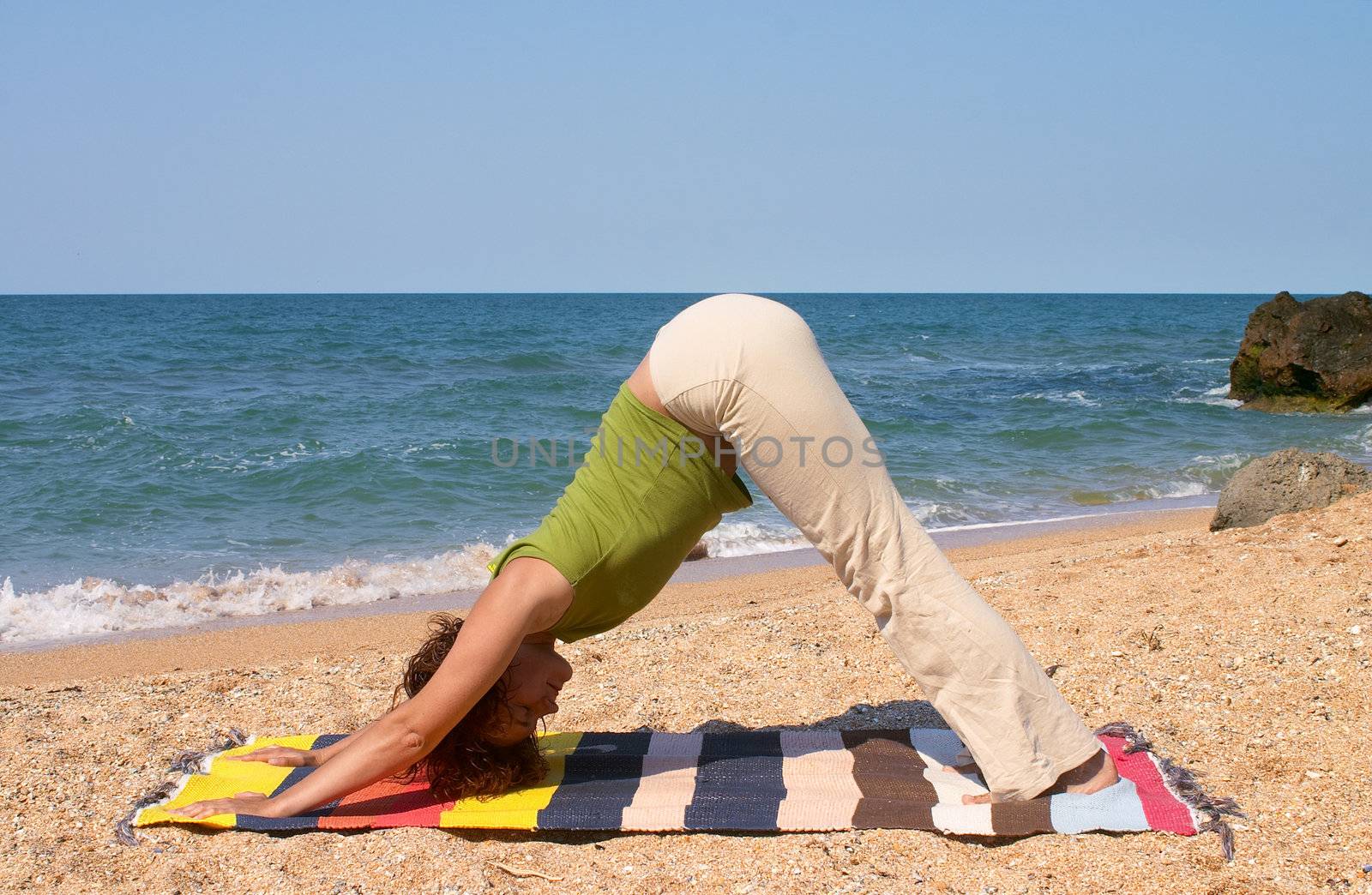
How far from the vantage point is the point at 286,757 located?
371 cm

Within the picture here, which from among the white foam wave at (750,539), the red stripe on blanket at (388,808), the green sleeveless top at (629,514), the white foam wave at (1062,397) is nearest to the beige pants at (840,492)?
the green sleeveless top at (629,514)

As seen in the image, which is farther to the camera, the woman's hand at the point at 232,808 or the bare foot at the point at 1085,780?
the woman's hand at the point at 232,808

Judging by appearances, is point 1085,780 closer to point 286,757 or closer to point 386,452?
point 286,757

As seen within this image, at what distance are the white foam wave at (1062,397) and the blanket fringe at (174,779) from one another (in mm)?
18399

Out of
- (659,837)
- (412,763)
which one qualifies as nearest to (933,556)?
(659,837)

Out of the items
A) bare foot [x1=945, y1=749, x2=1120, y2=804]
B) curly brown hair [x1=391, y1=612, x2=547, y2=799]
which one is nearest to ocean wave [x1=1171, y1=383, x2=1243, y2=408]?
bare foot [x1=945, y1=749, x2=1120, y2=804]

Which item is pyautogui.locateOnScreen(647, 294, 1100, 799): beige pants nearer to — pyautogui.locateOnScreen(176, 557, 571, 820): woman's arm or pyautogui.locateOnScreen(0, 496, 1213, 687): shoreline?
pyautogui.locateOnScreen(176, 557, 571, 820): woman's arm

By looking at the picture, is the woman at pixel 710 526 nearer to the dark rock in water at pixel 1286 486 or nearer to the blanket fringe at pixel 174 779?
the blanket fringe at pixel 174 779

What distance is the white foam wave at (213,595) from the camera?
742 cm

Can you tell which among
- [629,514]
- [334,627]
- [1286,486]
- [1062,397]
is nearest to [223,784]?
[629,514]

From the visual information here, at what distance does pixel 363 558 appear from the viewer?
30.2 feet

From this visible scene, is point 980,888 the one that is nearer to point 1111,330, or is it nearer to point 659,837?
point 659,837

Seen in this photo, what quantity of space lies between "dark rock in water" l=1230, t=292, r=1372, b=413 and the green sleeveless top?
19.7m

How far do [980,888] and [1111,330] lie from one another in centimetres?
5040
